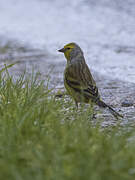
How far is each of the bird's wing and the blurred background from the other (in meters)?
1.03

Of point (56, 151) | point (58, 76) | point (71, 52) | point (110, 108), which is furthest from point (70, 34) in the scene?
point (56, 151)

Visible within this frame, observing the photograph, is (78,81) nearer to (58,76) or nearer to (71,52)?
(71,52)

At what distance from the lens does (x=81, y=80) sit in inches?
203

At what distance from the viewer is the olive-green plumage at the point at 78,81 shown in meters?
4.77

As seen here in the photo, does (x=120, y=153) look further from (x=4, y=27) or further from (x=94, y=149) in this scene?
(x=4, y=27)

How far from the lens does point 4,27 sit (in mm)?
13086

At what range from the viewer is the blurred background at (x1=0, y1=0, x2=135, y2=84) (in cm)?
792

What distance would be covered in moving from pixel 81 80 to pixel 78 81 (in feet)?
0.14

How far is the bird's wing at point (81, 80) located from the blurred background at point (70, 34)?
103 centimetres

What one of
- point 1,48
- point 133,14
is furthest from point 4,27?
point 133,14

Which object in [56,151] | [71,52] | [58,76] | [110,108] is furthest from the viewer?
[58,76]

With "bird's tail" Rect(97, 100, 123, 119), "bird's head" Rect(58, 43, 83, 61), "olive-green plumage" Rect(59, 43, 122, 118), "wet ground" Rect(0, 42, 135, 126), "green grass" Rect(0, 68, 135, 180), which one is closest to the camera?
"green grass" Rect(0, 68, 135, 180)

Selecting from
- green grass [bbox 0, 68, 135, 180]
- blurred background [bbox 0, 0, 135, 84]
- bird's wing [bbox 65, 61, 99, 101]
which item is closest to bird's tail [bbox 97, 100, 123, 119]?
bird's wing [bbox 65, 61, 99, 101]

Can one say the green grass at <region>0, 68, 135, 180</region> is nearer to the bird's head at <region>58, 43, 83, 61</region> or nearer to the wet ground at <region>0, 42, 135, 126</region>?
the wet ground at <region>0, 42, 135, 126</region>
